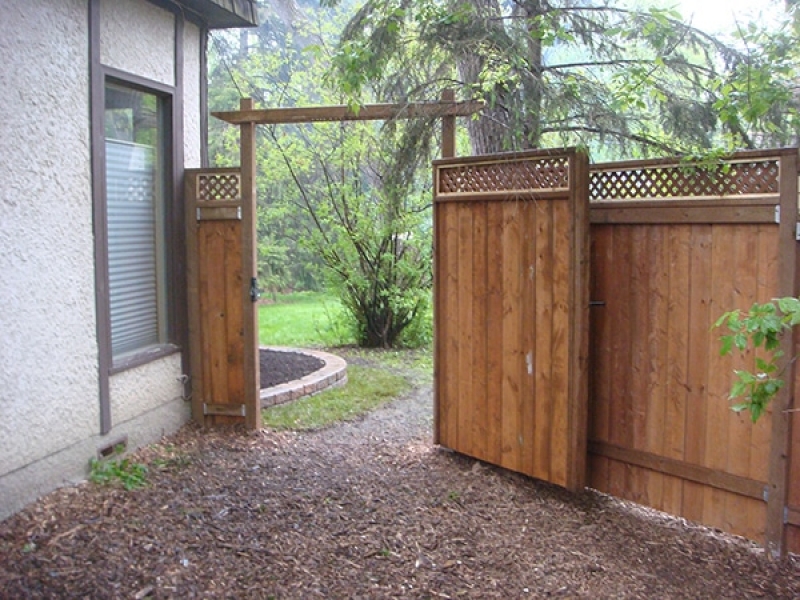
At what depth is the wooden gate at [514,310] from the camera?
13.0 ft

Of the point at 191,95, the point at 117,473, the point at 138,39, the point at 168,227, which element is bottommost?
the point at 117,473

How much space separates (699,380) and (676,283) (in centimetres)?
51

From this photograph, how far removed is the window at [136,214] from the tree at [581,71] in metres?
1.49

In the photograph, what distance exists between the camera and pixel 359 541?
3.59m

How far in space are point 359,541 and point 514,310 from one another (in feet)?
5.23

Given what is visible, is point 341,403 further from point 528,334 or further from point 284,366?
point 528,334

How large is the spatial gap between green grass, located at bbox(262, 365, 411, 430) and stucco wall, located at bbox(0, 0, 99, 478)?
1.74 metres

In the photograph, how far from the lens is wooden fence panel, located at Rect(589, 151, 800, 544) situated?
346 centimetres

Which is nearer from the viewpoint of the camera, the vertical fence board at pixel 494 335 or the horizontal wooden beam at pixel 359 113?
the vertical fence board at pixel 494 335

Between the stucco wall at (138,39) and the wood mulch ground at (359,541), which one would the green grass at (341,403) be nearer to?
the wood mulch ground at (359,541)

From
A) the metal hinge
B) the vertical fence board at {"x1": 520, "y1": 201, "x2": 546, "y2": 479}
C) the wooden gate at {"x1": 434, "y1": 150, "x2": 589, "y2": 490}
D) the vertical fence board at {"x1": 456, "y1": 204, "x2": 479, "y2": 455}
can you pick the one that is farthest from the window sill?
the vertical fence board at {"x1": 520, "y1": 201, "x2": 546, "y2": 479}

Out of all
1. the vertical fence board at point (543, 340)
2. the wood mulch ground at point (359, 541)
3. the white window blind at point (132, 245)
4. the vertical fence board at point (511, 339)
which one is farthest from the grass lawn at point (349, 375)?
the vertical fence board at point (543, 340)

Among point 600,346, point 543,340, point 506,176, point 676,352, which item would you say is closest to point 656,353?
point 676,352

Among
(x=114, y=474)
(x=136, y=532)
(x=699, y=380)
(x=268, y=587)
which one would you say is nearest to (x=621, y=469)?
(x=699, y=380)
